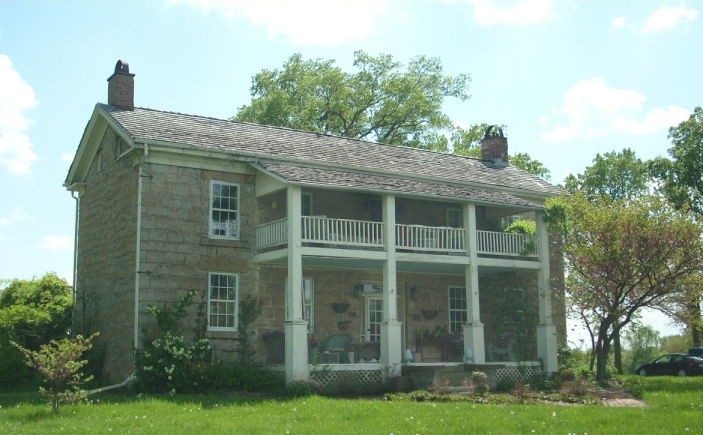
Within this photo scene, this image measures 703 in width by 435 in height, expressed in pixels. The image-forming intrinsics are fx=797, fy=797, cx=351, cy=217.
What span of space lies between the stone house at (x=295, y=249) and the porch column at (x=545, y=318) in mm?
47

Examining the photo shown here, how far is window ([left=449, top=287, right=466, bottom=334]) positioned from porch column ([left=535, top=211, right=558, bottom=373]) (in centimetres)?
285

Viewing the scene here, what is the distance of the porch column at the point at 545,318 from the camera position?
22391mm

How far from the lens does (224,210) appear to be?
2094 cm

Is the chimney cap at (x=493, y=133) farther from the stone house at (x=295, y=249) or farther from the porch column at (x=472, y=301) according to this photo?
the porch column at (x=472, y=301)

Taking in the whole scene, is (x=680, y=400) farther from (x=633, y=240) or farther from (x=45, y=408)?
(x=45, y=408)

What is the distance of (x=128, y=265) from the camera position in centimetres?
2009

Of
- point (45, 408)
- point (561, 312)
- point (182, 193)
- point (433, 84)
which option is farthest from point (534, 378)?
point (433, 84)

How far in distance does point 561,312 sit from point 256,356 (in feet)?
33.2

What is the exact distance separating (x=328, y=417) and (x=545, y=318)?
10.8 m

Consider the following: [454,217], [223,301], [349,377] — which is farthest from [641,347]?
[223,301]

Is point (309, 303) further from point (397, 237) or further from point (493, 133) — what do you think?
point (493, 133)

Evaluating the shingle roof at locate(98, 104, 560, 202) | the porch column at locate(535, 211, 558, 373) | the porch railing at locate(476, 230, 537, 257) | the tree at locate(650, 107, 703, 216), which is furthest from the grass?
the tree at locate(650, 107, 703, 216)

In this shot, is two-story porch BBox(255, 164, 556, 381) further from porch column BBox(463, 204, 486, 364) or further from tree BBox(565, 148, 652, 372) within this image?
tree BBox(565, 148, 652, 372)

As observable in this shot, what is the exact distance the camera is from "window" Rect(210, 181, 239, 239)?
68.2 ft
